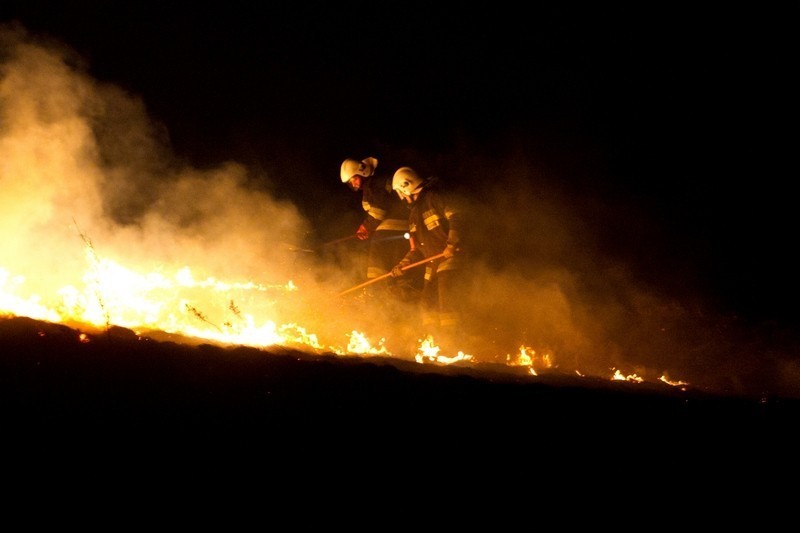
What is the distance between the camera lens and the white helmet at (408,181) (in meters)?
8.40

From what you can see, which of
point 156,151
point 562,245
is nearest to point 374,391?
point 562,245

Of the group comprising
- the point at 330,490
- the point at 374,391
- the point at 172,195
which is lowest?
the point at 330,490

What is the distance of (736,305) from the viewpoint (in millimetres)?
8328

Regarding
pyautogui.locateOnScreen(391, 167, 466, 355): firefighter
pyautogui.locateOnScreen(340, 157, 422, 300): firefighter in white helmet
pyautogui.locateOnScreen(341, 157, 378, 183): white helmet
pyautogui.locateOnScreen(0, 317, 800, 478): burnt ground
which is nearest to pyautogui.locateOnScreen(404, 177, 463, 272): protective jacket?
pyautogui.locateOnScreen(391, 167, 466, 355): firefighter

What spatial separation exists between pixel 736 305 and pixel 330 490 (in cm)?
794

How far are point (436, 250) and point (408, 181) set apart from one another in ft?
3.86

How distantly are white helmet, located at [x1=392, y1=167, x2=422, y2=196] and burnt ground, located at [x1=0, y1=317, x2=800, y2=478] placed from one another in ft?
14.8

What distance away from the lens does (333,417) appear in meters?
3.48

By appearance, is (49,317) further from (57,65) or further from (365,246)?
(57,65)

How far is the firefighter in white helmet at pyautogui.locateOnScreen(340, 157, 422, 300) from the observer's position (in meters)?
9.02

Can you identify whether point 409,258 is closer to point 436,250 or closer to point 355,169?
point 436,250

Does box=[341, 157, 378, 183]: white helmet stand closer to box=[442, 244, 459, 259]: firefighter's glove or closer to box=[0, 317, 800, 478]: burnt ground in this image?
box=[442, 244, 459, 259]: firefighter's glove

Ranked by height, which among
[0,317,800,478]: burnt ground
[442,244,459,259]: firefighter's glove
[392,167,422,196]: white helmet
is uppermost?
[392,167,422,196]: white helmet

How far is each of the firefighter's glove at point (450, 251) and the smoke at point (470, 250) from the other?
1187mm
